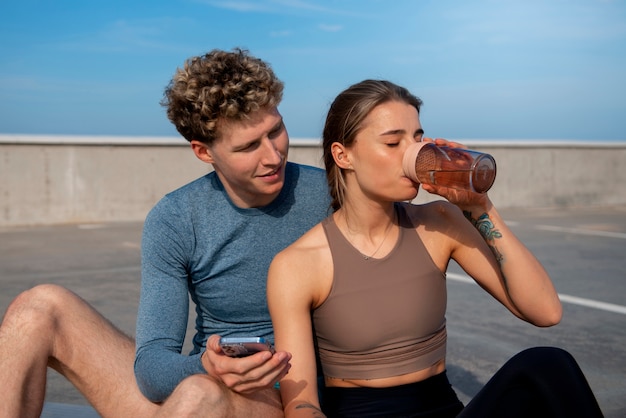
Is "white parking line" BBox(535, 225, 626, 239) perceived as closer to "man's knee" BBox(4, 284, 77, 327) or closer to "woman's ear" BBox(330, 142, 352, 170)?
"woman's ear" BBox(330, 142, 352, 170)

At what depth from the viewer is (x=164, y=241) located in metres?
2.70

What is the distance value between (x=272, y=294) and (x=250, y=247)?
352 millimetres

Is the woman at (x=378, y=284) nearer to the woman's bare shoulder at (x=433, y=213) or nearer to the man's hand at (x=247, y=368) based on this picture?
the woman's bare shoulder at (x=433, y=213)

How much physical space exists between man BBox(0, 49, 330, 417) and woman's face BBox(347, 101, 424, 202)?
37cm

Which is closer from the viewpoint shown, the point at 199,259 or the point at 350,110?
the point at 350,110

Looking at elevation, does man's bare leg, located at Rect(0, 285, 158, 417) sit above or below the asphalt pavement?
above

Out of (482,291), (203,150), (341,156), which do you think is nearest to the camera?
(341,156)

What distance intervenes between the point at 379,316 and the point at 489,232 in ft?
1.41

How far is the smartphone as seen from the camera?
7.00 feet

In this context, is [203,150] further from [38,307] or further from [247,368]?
[247,368]

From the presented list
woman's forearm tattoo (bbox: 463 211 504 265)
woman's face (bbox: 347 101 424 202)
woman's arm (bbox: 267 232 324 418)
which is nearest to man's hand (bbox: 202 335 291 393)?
woman's arm (bbox: 267 232 324 418)

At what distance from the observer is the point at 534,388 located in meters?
2.26

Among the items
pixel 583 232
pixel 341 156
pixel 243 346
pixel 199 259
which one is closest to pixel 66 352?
pixel 199 259

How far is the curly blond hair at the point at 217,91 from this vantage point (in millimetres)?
2756
